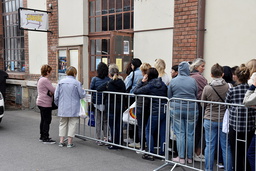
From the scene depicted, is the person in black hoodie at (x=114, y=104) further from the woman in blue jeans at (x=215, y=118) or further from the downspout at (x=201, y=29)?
the downspout at (x=201, y=29)

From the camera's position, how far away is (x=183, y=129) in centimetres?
505

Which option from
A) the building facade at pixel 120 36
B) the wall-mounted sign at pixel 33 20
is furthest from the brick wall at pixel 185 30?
the wall-mounted sign at pixel 33 20

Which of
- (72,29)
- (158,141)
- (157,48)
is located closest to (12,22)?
(72,29)

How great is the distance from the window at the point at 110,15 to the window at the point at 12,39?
4.23m

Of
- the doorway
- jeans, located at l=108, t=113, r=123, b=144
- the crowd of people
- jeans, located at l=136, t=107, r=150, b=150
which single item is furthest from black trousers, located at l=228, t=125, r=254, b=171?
the doorway

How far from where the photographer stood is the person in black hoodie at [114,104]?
19.3 ft

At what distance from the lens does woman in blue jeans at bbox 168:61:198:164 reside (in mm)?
4945

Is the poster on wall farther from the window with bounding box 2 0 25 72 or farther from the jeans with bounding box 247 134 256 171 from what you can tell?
the window with bounding box 2 0 25 72

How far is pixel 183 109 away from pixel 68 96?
92.3 inches

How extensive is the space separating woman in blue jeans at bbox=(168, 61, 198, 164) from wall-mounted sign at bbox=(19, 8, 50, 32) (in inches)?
234

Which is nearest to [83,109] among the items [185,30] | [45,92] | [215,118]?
[45,92]

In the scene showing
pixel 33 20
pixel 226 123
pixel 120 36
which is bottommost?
pixel 226 123

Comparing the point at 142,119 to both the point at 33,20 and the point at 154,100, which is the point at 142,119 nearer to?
the point at 154,100

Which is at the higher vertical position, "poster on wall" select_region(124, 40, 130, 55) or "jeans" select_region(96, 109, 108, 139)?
"poster on wall" select_region(124, 40, 130, 55)
